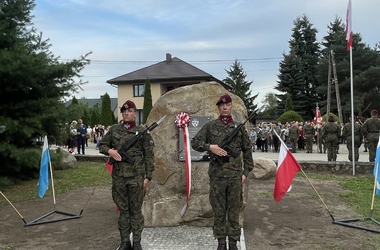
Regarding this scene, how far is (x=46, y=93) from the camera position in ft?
36.7

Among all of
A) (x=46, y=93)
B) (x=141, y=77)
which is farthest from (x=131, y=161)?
(x=141, y=77)

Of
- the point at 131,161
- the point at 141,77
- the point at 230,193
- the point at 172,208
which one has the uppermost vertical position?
the point at 141,77

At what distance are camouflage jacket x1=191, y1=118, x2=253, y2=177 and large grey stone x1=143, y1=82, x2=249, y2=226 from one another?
4.31 feet

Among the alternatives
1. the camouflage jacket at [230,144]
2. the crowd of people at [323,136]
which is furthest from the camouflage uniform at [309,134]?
the camouflage jacket at [230,144]

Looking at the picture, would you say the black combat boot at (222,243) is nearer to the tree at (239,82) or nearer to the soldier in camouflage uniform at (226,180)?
the soldier in camouflage uniform at (226,180)

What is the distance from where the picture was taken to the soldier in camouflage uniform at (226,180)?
190 inches

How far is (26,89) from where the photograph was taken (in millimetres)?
10844

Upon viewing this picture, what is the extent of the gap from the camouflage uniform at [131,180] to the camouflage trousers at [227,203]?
3.03ft

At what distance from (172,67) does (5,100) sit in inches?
1236

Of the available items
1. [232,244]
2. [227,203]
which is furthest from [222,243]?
[227,203]

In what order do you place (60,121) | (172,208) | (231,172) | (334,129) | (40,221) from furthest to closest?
(334,129) < (60,121) < (40,221) < (172,208) < (231,172)

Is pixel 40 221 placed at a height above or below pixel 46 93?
below

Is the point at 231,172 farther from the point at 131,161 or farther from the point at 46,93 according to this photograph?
the point at 46,93

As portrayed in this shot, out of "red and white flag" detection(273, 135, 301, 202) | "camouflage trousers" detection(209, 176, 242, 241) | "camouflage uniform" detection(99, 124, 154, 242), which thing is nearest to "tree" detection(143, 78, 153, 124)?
"red and white flag" detection(273, 135, 301, 202)
